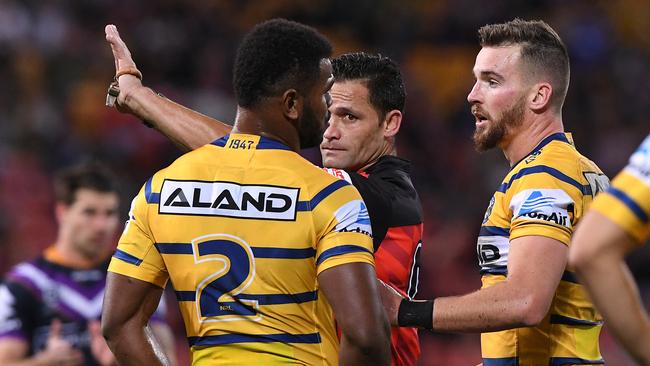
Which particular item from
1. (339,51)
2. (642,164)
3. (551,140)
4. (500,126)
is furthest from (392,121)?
(339,51)

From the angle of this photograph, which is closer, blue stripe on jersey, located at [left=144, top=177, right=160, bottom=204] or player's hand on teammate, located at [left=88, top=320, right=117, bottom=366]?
blue stripe on jersey, located at [left=144, top=177, right=160, bottom=204]

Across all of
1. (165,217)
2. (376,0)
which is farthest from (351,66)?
(376,0)

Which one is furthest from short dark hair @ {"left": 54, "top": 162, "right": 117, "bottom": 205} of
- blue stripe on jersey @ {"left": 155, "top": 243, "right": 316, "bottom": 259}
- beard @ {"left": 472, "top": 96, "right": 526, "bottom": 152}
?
blue stripe on jersey @ {"left": 155, "top": 243, "right": 316, "bottom": 259}

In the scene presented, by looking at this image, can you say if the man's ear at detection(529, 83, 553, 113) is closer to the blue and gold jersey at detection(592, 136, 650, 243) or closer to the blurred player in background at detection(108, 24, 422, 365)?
the blurred player in background at detection(108, 24, 422, 365)

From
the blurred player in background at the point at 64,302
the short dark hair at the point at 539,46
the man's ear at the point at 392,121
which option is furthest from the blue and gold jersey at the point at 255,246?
the blurred player in background at the point at 64,302

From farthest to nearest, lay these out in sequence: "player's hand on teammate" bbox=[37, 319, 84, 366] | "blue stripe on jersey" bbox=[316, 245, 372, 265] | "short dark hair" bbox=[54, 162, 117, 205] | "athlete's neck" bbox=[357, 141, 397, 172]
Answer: "short dark hair" bbox=[54, 162, 117, 205]
"player's hand on teammate" bbox=[37, 319, 84, 366]
"athlete's neck" bbox=[357, 141, 397, 172]
"blue stripe on jersey" bbox=[316, 245, 372, 265]

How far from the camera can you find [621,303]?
2.70 metres

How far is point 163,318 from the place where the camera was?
686 cm

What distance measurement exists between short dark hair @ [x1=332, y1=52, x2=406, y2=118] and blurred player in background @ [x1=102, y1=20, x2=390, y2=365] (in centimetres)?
93

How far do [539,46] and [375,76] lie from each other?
0.74 m

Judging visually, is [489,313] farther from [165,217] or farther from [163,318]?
[163,318]

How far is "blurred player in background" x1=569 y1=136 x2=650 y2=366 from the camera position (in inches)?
105

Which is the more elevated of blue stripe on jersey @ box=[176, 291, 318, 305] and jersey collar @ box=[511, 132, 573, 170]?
jersey collar @ box=[511, 132, 573, 170]

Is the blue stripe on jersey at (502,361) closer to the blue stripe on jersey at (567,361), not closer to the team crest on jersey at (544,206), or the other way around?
the blue stripe on jersey at (567,361)
